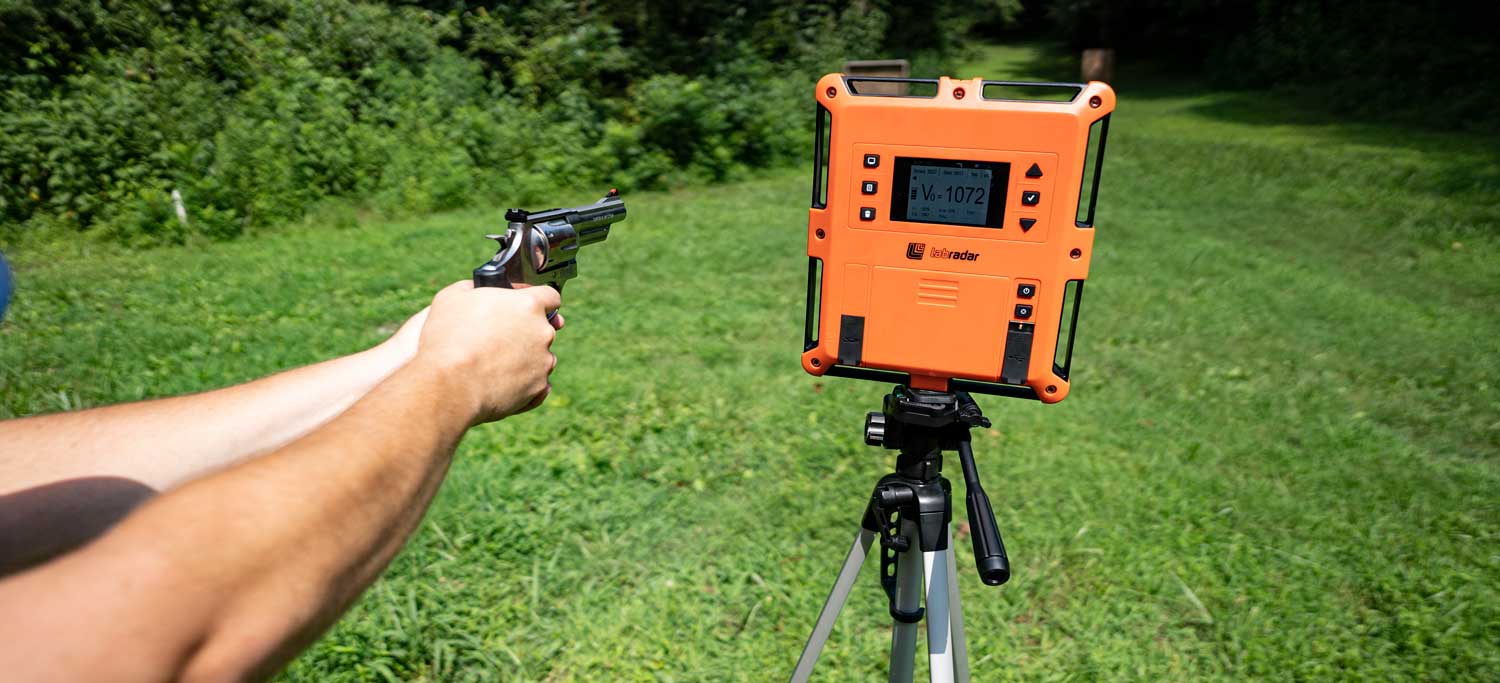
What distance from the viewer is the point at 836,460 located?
135 inches

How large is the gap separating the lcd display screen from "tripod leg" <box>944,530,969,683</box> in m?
0.55

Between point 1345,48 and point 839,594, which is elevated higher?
point 1345,48

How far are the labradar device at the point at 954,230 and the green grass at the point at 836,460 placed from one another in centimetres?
137

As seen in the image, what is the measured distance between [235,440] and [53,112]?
7.16 meters

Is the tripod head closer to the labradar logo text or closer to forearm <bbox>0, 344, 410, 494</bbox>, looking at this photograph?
the labradar logo text

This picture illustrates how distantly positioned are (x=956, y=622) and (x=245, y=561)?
1.34 metres

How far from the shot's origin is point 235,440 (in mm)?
1277

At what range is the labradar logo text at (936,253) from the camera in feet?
4.51

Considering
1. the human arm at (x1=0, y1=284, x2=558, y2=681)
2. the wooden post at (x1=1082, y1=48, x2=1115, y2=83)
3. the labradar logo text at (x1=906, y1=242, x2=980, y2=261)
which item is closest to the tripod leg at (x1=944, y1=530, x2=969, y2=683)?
the labradar logo text at (x1=906, y1=242, x2=980, y2=261)

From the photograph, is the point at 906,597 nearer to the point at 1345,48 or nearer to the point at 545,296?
the point at 545,296

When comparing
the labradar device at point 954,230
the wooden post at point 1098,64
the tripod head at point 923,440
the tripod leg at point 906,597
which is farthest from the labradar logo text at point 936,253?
the wooden post at point 1098,64

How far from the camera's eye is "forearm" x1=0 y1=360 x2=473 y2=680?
0.60 metres

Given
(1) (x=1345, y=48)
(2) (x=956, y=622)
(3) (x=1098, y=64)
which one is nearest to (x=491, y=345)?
(2) (x=956, y=622)

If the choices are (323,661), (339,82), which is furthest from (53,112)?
(323,661)
